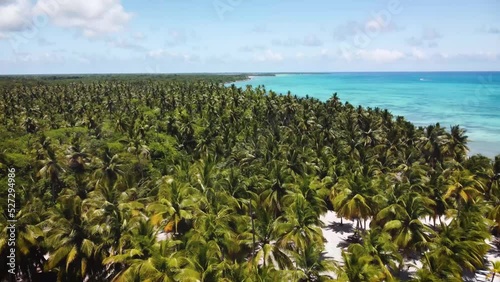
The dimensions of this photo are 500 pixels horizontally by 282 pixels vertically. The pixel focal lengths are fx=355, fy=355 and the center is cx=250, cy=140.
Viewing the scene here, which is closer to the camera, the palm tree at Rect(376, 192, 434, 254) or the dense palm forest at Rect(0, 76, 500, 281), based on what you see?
the dense palm forest at Rect(0, 76, 500, 281)

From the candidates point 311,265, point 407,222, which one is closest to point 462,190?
point 407,222

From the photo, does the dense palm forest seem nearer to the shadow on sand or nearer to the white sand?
the white sand

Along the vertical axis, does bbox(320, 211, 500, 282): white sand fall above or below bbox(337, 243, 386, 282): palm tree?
below

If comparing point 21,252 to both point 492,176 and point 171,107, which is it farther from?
point 171,107

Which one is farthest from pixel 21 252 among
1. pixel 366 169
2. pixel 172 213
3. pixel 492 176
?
pixel 492 176

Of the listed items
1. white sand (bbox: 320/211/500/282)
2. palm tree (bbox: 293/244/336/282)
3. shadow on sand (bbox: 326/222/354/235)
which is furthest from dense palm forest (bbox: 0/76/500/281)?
shadow on sand (bbox: 326/222/354/235)

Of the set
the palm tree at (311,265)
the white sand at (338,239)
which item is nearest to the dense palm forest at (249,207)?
the palm tree at (311,265)

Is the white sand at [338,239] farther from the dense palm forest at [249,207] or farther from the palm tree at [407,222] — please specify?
the palm tree at [407,222]

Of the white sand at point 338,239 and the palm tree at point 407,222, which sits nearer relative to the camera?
the palm tree at point 407,222
